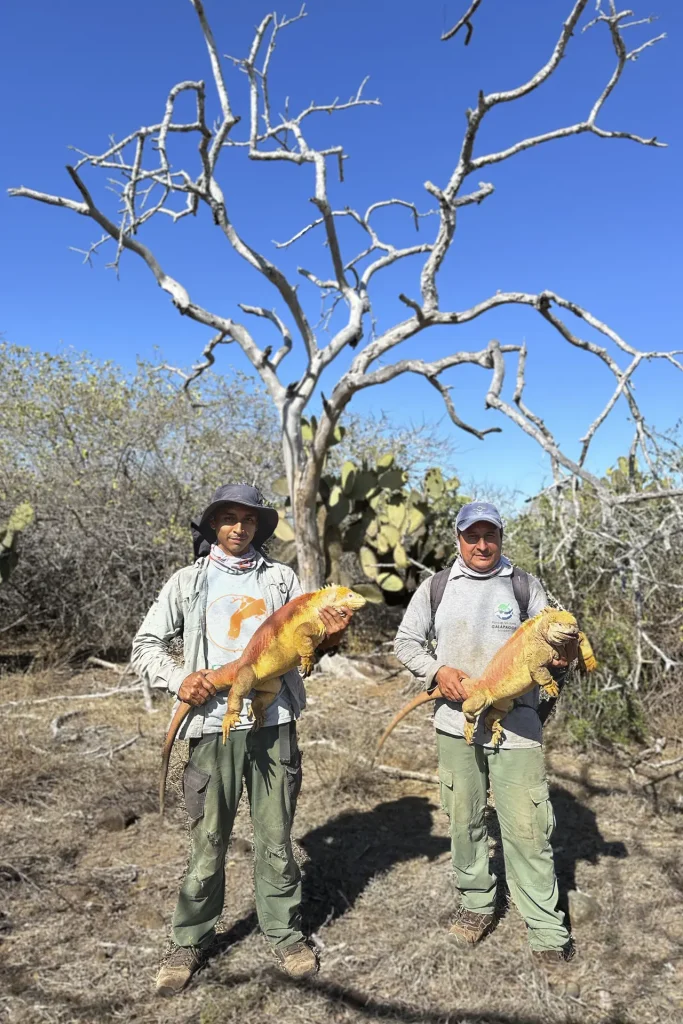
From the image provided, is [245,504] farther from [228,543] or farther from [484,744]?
[484,744]

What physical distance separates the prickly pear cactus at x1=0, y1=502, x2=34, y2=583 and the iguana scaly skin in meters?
5.40

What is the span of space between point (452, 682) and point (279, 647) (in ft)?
2.40

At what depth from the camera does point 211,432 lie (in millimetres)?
10844

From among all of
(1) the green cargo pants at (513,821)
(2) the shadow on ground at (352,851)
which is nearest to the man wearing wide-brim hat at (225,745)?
(2) the shadow on ground at (352,851)

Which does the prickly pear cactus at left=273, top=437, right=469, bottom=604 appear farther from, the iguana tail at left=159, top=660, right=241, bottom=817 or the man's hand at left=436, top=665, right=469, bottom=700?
the iguana tail at left=159, top=660, right=241, bottom=817

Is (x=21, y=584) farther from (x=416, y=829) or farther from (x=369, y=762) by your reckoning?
(x=416, y=829)

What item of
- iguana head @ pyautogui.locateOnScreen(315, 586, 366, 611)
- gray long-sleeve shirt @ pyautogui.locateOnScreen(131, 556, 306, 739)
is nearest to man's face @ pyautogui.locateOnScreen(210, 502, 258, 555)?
gray long-sleeve shirt @ pyautogui.locateOnScreen(131, 556, 306, 739)

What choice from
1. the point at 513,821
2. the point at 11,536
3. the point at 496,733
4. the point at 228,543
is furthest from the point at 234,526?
the point at 11,536

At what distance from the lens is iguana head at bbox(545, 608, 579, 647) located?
92.1 inches

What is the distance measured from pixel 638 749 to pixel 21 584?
7.15 meters

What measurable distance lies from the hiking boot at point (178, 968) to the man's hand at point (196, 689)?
108 centimetres

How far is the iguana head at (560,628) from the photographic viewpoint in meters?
2.34

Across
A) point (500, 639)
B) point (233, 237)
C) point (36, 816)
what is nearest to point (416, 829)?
point (500, 639)

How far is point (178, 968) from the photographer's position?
2645 mm
